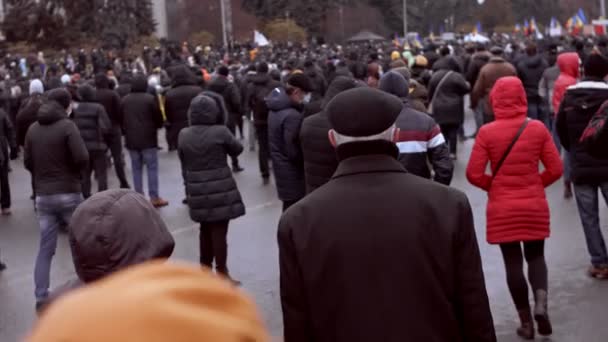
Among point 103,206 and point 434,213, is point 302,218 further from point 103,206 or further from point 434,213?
point 103,206

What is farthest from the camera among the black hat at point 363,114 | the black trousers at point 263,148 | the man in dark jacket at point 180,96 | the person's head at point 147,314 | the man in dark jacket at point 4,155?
the black trousers at point 263,148

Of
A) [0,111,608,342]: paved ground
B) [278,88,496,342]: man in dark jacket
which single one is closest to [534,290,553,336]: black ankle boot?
[0,111,608,342]: paved ground

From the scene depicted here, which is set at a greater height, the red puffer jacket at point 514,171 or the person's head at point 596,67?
the person's head at point 596,67

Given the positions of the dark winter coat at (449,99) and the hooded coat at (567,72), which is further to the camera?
the dark winter coat at (449,99)

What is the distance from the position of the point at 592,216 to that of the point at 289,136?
8.75 feet

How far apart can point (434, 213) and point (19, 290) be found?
678 cm

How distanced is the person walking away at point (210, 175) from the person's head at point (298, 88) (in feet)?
2.59

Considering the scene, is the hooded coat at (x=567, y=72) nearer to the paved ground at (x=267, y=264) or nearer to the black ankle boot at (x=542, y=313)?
the paved ground at (x=267, y=264)

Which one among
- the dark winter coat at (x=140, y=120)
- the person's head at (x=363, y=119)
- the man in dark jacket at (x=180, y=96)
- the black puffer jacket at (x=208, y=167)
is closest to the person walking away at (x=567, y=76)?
the black puffer jacket at (x=208, y=167)

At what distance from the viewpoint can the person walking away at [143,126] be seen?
13594 mm

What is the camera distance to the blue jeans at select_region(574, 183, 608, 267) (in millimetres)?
8195

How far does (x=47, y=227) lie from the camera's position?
8.77m

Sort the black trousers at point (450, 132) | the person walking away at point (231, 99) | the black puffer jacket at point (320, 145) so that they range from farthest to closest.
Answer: the person walking away at point (231, 99) < the black trousers at point (450, 132) < the black puffer jacket at point (320, 145)

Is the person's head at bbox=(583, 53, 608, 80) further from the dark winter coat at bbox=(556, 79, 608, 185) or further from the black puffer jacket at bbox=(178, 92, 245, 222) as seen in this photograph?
the black puffer jacket at bbox=(178, 92, 245, 222)
